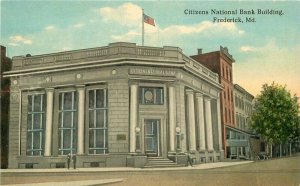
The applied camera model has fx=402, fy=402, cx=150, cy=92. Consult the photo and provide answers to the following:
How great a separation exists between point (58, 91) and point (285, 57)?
1092cm

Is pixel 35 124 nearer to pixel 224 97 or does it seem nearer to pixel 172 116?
pixel 172 116

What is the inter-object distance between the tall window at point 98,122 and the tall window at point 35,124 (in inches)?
103

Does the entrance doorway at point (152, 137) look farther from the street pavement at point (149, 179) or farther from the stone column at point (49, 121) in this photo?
the stone column at point (49, 121)

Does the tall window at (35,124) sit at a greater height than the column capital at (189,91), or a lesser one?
lesser

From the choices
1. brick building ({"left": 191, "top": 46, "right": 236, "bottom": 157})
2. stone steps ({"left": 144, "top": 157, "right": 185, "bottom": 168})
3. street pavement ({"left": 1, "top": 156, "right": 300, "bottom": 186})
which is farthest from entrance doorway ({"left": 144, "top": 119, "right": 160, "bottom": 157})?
brick building ({"left": 191, "top": 46, "right": 236, "bottom": 157})

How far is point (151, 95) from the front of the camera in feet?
66.8

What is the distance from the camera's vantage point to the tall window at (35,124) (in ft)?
59.3

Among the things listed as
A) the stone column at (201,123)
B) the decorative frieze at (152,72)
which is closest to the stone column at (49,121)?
the decorative frieze at (152,72)

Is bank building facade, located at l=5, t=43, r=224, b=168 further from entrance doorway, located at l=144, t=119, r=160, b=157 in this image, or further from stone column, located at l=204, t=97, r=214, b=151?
stone column, located at l=204, t=97, r=214, b=151

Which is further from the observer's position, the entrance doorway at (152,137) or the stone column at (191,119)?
the stone column at (191,119)

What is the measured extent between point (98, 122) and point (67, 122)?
1.55 meters

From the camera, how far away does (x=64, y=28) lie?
15.0 metres

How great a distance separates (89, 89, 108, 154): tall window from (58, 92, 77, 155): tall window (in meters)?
0.92

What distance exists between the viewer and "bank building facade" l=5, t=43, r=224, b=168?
18656 millimetres
